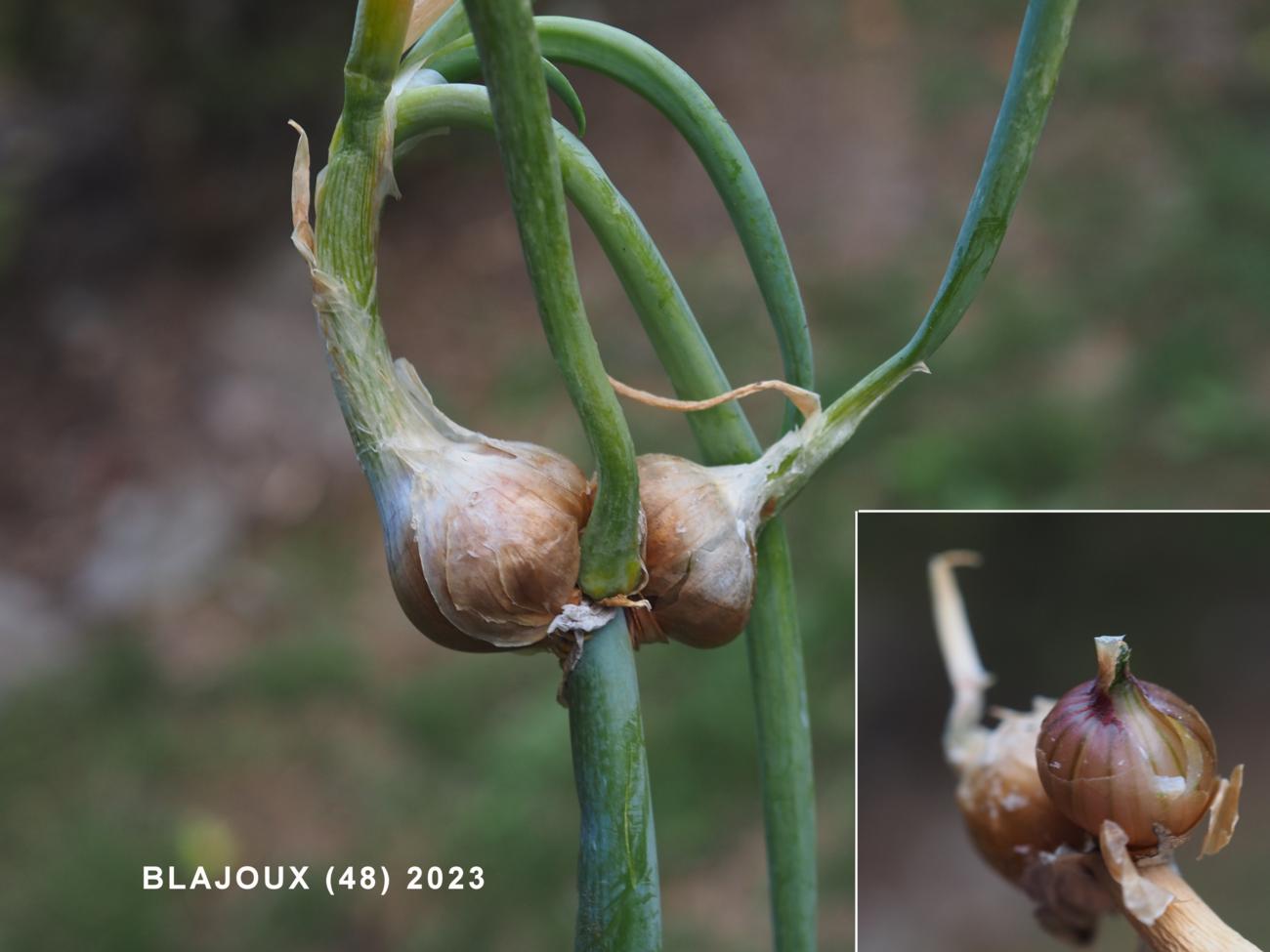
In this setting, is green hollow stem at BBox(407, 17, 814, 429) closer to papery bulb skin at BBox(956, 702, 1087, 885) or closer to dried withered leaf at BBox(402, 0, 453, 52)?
dried withered leaf at BBox(402, 0, 453, 52)

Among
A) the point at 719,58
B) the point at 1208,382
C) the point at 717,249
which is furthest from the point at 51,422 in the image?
the point at 1208,382

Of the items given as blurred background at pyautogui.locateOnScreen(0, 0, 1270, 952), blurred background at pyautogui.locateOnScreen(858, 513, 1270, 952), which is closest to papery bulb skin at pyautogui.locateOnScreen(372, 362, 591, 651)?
blurred background at pyautogui.locateOnScreen(858, 513, 1270, 952)

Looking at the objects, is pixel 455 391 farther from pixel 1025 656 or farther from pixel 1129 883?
pixel 1129 883

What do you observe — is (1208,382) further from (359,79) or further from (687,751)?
(359,79)

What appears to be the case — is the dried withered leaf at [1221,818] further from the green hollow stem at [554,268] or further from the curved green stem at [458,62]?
the curved green stem at [458,62]

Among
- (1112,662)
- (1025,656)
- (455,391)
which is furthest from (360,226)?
(455,391)
